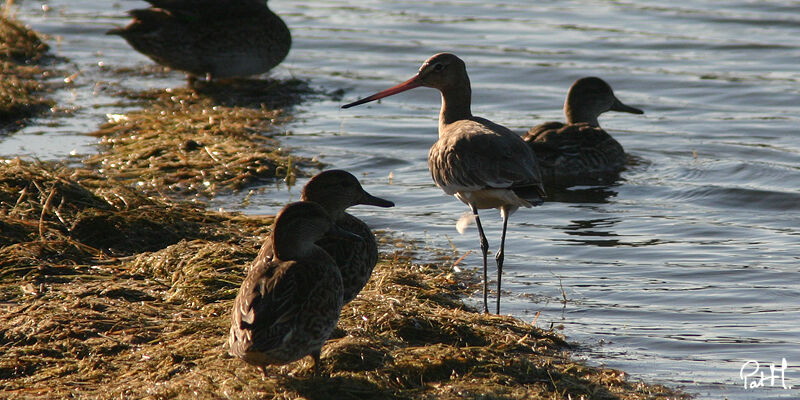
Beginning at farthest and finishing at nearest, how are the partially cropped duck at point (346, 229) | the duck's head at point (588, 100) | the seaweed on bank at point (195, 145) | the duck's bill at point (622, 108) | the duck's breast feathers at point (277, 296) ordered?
the duck's bill at point (622, 108) → the duck's head at point (588, 100) → the seaweed on bank at point (195, 145) → the partially cropped duck at point (346, 229) → the duck's breast feathers at point (277, 296)

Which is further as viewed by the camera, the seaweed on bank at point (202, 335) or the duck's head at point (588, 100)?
the duck's head at point (588, 100)

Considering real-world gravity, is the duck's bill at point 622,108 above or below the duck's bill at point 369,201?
below

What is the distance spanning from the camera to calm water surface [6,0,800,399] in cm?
733

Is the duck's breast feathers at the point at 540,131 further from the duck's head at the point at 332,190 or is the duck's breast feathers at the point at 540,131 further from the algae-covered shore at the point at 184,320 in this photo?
the duck's head at the point at 332,190

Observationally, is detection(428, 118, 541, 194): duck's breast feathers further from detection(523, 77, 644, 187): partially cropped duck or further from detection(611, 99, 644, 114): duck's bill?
detection(611, 99, 644, 114): duck's bill

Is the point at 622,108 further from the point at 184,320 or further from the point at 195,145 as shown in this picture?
the point at 184,320

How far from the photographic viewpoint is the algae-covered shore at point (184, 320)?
558 cm

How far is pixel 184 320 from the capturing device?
6363 millimetres

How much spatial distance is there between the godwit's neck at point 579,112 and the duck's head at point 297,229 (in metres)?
7.33

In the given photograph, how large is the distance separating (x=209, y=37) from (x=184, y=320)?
837 centimetres
